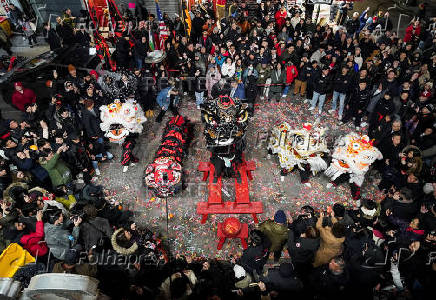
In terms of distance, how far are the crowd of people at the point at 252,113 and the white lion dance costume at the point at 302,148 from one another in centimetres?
125

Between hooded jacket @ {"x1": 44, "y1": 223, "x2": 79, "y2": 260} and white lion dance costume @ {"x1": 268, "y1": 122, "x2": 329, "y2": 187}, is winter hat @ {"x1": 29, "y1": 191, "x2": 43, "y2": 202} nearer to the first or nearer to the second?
hooded jacket @ {"x1": 44, "y1": 223, "x2": 79, "y2": 260}

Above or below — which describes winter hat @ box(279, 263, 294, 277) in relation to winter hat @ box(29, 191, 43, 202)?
below

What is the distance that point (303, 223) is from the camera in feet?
19.1

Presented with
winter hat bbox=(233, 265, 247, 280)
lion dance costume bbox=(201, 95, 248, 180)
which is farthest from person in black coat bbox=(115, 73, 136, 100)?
winter hat bbox=(233, 265, 247, 280)

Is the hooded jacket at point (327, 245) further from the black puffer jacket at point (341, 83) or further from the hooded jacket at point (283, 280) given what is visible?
the black puffer jacket at point (341, 83)

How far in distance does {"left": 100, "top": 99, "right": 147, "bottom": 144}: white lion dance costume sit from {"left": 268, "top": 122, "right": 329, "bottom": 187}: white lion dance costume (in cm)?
395

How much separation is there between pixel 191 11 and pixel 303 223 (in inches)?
419

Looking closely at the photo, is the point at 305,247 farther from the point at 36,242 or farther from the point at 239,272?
the point at 36,242

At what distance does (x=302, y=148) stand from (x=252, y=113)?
2.97 meters

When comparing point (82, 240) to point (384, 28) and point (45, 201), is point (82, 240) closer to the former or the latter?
point (45, 201)

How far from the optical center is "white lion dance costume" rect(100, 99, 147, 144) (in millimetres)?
7883

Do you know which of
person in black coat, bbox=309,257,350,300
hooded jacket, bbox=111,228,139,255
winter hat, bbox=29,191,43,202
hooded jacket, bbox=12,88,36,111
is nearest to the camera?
person in black coat, bbox=309,257,350,300

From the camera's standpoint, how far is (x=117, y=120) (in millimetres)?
7883

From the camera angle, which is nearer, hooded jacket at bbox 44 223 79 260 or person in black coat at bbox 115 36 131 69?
hooded jacket at bbox 44 223 79 260
